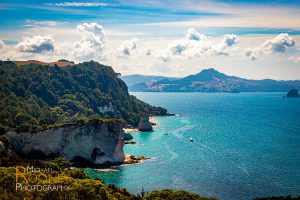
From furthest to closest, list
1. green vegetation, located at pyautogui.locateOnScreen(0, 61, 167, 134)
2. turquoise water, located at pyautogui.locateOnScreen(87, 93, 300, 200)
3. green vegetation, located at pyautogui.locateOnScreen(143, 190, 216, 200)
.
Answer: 1. green vegetation, located at pyautogui.locateOnScreen(0, 61, 167, 134)
2. turquoise water, located at pyautogui.locateOnScreen(87, 93, 300, 200)
3. green vegetation, located at pyautogui.locateOnScreen(143, 190, 216, 200)

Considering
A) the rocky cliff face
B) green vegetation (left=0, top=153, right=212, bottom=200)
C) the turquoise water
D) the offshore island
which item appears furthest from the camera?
the rocky cliff face

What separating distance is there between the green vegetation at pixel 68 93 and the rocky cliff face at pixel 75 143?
32235 millimetres

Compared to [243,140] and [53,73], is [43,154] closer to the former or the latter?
[243,140]

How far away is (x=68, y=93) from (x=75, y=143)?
82.4 metres

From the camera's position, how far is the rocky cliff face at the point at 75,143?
88062 mm

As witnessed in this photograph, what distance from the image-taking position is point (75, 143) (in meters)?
90.0

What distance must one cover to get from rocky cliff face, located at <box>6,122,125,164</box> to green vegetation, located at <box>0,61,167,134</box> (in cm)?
3224

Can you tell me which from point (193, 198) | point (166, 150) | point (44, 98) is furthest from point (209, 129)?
point (193, 198)

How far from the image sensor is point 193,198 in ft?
164

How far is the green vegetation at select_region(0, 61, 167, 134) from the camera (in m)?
139

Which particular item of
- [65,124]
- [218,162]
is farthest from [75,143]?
[218,162]

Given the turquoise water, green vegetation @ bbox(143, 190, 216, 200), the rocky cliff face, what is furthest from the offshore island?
the turquoise water

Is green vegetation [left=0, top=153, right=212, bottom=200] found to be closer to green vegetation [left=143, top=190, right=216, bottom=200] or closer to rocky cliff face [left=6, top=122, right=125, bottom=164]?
green vegetation [left=143, top=190, right=216, bottom=200]

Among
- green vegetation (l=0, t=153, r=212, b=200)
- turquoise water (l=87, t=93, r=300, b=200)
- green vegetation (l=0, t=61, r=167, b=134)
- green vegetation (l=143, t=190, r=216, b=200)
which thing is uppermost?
green vegetation (l=0, t=61, r=167, b=134)
